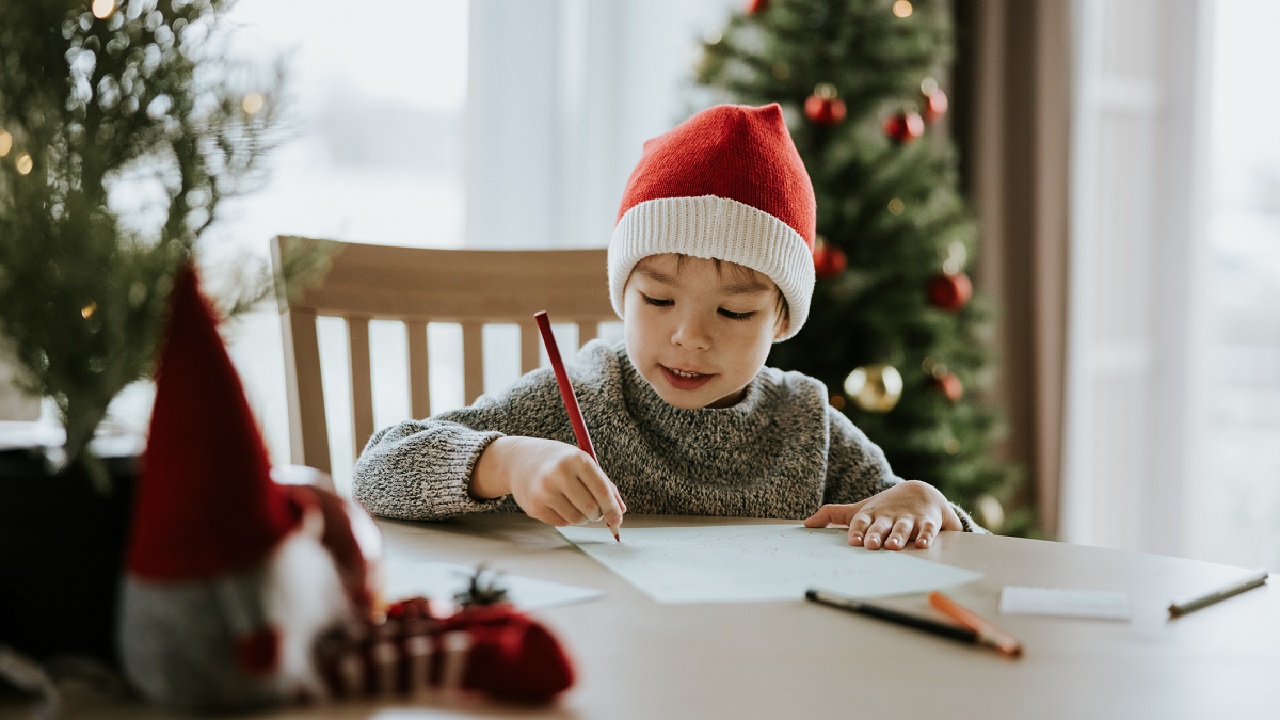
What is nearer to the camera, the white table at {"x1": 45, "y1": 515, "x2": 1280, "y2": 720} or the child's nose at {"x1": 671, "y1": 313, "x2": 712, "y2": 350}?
the white table at {"x1": 45, "y1": 515, "x2": 1280, "y2": 720}


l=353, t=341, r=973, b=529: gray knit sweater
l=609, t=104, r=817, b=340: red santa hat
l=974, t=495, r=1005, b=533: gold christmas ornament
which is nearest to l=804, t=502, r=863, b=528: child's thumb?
l=353, t=341, r=973, b=529: gray knit sweater

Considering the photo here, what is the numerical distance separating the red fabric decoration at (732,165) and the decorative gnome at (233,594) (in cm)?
70

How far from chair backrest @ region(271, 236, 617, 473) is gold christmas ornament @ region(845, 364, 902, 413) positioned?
80cm

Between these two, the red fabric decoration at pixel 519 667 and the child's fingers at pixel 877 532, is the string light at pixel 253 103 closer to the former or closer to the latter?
the red fabric decoration at pixel 519 667

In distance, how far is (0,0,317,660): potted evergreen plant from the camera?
0.49 meters

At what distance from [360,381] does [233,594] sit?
838mm

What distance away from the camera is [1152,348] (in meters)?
3.36

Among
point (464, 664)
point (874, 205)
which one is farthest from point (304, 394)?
point (874, 205)

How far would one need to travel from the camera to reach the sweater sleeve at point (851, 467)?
3.93 feet

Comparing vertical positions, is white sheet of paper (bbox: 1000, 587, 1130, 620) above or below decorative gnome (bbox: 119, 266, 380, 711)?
below

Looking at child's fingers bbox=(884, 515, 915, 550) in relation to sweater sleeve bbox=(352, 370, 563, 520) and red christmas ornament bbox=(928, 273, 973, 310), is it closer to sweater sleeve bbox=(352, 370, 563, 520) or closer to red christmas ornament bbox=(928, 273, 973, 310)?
sweater sleeve bbox=(352, 370, 563, 520)

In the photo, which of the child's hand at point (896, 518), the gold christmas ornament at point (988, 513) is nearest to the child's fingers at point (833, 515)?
the child's hand at point (896, 518)

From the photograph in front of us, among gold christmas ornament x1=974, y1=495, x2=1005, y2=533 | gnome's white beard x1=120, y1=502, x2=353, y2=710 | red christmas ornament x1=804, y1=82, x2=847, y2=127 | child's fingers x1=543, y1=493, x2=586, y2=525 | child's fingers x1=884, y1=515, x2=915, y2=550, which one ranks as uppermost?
red christmas ornament x1=804, y1=82, x2=847, y2=127

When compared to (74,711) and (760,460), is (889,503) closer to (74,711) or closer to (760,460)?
(760,460)
